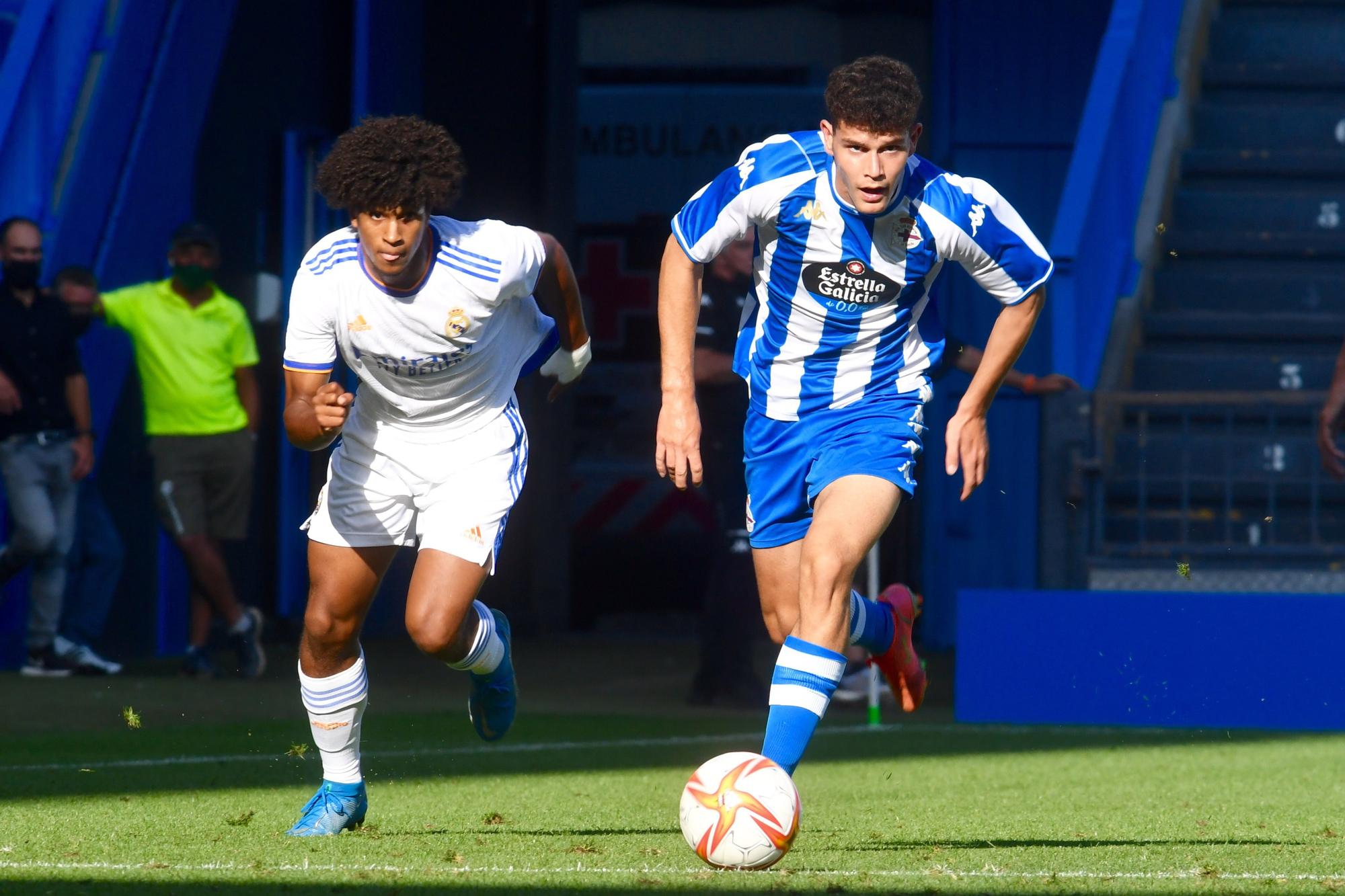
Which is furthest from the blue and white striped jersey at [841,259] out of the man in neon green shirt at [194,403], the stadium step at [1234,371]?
the stadium step at [1234,371]

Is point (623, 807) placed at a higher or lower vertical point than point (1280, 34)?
lower

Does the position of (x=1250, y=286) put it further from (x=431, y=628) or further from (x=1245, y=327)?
(x=431, y=628)

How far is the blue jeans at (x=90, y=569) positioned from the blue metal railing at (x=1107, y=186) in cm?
498

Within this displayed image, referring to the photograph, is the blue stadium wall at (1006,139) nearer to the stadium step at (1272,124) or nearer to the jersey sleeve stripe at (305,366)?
the stadium step at (1272,124)

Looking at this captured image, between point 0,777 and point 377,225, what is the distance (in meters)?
2.72

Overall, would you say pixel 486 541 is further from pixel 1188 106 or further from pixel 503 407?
pixel 1188 106

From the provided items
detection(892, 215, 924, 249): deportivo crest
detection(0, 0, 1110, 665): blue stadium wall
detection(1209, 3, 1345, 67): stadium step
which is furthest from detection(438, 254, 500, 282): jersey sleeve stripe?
detection(1209, 3, 1345, 67): stadium step

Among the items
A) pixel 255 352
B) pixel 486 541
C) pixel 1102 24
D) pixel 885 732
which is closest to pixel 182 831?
pixel 486 541

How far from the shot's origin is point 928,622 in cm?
1353

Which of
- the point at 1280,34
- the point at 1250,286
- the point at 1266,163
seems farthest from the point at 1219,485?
the point at 1280,34

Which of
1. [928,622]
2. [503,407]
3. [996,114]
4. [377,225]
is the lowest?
[928,622]

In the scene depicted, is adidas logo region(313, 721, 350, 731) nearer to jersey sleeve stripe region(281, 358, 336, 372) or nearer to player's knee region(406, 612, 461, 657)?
player's knee region(406, 612, 461, 657)

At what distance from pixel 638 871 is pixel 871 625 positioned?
5.38ft

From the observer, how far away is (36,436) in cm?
1038
